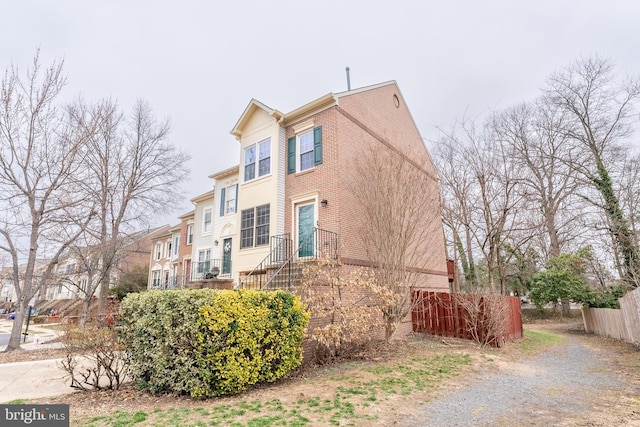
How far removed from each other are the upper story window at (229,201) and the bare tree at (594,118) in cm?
1911

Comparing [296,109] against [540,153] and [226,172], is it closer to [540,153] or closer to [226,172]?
[226,172]

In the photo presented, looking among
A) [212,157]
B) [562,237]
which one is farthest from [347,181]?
[212,157]

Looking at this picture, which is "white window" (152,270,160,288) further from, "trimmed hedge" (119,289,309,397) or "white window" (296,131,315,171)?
"trimmed hedge" (119,289,309,397)

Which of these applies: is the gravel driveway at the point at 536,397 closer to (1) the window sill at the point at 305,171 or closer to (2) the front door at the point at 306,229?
(2) the front door at the point at 306,229

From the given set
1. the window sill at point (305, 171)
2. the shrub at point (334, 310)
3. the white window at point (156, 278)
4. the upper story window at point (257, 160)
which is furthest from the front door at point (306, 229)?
the white window at point (156, 278)

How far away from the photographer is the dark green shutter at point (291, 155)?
12.8 metres

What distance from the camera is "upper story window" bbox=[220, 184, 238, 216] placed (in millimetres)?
17906

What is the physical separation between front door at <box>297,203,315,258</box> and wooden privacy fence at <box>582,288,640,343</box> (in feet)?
34.6

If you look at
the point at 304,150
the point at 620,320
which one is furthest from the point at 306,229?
the point at 620,320

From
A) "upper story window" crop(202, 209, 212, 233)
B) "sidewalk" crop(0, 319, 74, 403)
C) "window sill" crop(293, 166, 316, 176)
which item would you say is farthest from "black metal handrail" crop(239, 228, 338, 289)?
"upper story window" crop(202, 209, 212, 233)

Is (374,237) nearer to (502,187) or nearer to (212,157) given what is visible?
(502,187)

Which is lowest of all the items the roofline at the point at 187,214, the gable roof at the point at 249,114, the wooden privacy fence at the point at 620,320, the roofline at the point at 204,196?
the wooden privacy fence at the point at 620,320

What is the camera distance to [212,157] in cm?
3700

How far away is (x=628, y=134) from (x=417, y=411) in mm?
22197
